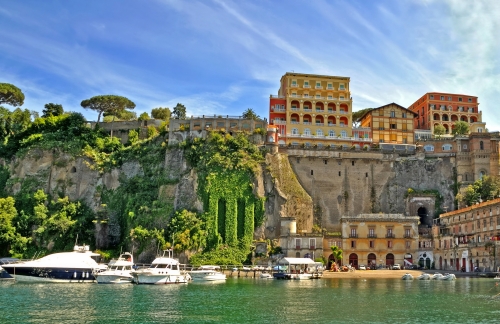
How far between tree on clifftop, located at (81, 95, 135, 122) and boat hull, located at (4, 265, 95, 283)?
4166cm

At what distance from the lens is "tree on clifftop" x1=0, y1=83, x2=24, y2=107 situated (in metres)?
89.8

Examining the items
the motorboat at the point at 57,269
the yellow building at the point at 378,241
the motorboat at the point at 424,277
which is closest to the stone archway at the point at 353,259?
the yellow building at the point at 378,241

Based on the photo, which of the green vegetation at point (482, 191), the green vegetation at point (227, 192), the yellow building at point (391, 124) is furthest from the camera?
the yellow building at point (391, 124)

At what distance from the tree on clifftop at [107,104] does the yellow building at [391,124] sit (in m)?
41.0

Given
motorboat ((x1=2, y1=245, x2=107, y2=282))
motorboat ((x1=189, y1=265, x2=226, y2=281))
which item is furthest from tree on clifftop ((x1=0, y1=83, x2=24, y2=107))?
motorboat ((x1=189, y1=265, x2=226, y2=281))

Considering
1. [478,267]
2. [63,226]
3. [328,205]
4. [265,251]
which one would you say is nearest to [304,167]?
[328,205]

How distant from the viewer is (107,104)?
92812 millimetres

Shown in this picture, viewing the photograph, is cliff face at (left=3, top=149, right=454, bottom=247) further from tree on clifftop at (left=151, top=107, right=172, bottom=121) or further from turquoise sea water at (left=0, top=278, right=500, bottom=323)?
turquoise sea water at (left=0, top=278, right=500, bottom=323)

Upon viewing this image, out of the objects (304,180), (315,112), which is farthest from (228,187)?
(315,112)

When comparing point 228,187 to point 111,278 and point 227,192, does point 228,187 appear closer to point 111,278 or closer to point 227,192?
point 227,192

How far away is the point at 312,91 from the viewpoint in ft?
283

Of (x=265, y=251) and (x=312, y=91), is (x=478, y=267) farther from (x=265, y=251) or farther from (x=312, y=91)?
(x=312, y=91)

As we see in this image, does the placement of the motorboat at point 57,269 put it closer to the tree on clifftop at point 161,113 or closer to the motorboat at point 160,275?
the motorboat at point 160,275

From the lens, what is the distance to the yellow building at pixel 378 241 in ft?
228
